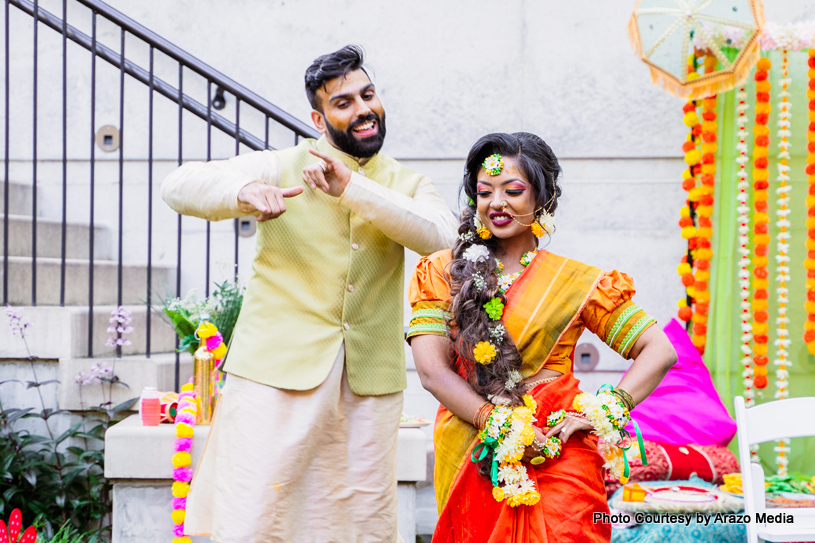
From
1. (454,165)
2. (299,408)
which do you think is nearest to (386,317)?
(299,408)

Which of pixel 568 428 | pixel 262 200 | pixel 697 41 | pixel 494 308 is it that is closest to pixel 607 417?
pixel 568 428

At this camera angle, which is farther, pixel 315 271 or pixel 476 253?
pixel 315 271

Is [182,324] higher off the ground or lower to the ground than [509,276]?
lower

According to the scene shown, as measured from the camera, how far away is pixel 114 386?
11.6ft

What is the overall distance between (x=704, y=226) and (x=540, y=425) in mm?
3013

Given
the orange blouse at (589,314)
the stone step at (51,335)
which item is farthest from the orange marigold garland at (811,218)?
the stone step at (51,335)

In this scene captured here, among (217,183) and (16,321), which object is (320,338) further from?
(16,321)

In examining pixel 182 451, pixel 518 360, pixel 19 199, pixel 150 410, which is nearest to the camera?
→ pixel 518 360

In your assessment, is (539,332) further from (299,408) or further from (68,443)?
(68,443)

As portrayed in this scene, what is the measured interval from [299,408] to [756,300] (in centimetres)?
319

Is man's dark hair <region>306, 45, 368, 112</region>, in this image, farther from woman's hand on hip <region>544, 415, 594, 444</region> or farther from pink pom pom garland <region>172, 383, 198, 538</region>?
pink pom pom garland <region>172, 383, 198, 538</region>

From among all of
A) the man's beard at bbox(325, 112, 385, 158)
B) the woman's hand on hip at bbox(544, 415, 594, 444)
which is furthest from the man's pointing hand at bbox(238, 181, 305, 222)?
the woman's hand on hip at bbox(544, 415, 594, 444)

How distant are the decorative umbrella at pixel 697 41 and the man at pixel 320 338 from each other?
2.62 m

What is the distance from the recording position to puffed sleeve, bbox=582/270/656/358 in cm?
189
